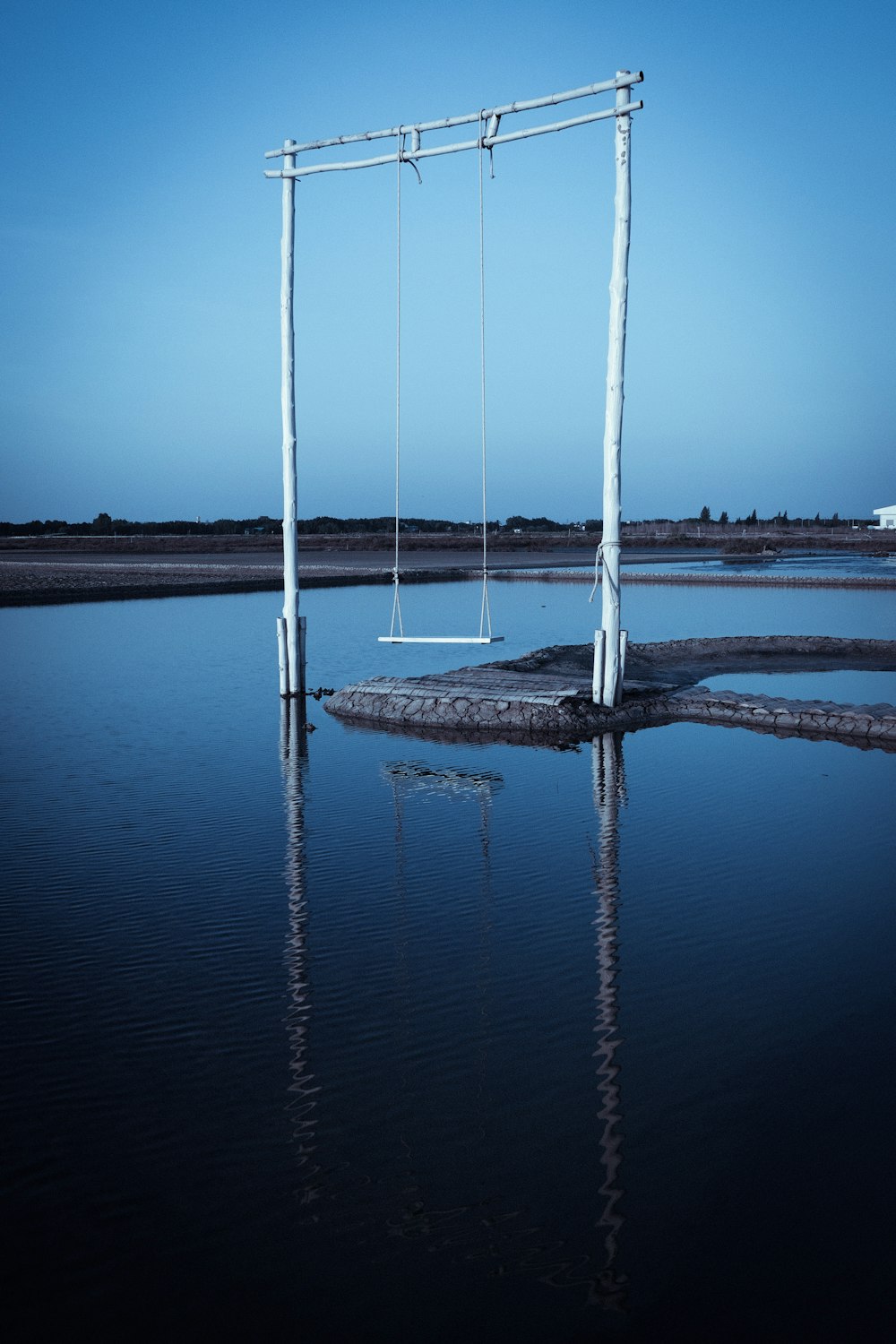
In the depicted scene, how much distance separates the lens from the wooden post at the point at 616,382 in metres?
9.48

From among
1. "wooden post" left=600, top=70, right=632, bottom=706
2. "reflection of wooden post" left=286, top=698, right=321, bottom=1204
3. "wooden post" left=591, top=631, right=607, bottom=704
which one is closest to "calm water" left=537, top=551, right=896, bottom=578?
"wooden post" left=591, top=631, right=607, bottom=704

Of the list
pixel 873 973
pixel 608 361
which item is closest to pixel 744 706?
pixel 608 361

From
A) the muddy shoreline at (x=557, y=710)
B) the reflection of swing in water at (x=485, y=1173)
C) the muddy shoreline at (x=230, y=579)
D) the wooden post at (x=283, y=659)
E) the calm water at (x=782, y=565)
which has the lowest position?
the reflection of swing in water at (x=485, y=1173)

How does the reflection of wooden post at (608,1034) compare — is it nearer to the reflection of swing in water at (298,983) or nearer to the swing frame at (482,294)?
the reflection of swing in water at (298,983)

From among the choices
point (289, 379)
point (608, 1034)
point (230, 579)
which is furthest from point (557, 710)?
point (230, 579)

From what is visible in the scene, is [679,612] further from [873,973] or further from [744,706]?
[873,973]

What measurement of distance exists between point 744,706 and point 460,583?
25.6m

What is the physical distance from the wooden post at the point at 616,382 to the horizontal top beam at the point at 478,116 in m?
0.12

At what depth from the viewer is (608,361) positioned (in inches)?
388

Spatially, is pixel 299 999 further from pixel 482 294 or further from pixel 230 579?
pixel 230 579

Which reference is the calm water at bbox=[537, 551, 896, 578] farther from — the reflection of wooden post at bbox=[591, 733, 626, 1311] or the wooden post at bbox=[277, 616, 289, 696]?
the reflection of wooden post at bbox=[591, 733, 626, 1311]

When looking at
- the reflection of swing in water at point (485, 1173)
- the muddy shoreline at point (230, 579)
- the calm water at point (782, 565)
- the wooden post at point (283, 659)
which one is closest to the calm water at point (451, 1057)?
the reflection of swing in water at point (485, 1173)

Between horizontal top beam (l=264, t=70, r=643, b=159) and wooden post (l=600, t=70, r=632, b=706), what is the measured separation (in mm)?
115

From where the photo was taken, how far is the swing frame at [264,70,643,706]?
9453mm
